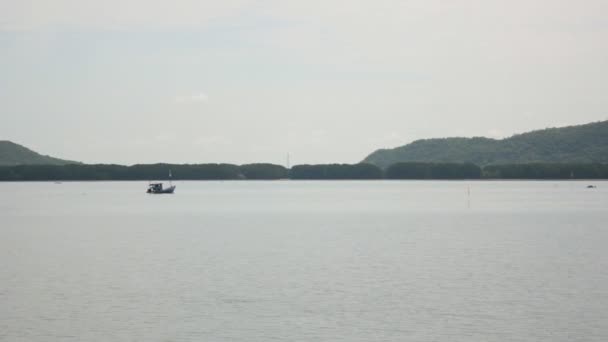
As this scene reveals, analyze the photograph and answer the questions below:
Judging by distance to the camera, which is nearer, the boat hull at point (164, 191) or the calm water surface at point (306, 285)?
the calm water surface at point (306, 285)

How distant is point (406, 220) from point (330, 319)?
58660 mm

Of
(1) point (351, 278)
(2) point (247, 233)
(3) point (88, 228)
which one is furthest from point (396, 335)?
(3) point (88, 228)

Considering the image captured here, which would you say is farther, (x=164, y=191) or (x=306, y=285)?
(x=164, y=191)

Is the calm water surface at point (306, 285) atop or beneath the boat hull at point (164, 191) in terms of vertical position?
beneath

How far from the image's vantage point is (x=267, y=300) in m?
33.6

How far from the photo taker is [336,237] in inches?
2552

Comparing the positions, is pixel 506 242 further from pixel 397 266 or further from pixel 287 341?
pixel 287 341

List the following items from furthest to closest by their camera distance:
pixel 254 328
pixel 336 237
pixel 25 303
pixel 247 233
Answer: pixel 247 233 → pixel 336 237 → pixel 25 303 → pixel 254 328

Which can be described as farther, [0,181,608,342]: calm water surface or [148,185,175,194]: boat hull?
[148,185,175,194]: boat hull

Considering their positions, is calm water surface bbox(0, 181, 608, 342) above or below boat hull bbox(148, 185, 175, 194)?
below

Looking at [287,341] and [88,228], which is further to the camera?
[88,228]

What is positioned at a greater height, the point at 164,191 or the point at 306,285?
the point at 164,191

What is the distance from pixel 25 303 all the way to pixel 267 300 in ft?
31.4

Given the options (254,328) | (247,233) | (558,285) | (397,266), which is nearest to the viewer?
(254,328)
